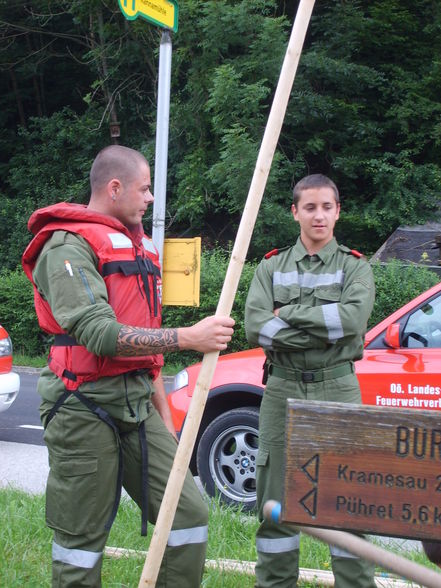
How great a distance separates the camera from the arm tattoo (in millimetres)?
2857

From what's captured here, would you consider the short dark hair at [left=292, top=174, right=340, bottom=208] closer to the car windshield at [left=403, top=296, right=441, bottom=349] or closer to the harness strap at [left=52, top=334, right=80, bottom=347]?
the harness strap at [left=52, top=334, right=80, bottom=347]

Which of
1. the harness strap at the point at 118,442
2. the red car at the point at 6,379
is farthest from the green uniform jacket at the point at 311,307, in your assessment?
the red car at the point at 6,379

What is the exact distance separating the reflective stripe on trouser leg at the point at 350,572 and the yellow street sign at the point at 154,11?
3121 mm

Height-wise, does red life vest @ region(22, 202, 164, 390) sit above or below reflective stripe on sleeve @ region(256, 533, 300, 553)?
above

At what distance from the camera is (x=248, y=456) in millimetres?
5605

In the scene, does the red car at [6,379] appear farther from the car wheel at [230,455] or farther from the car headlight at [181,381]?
the car wheel at [230,455]

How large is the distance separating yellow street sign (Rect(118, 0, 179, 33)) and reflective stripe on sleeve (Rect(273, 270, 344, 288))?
1.87 metres

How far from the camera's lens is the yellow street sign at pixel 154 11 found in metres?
4.65

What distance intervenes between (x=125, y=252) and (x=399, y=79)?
638 inches

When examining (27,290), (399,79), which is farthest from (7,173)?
(399,79)

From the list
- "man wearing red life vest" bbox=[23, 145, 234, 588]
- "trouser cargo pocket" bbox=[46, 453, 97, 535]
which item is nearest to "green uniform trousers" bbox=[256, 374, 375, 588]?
"man wearing red life vest" bbox=[23, 145, 234, 588]

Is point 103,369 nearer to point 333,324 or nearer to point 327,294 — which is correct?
point 333,324

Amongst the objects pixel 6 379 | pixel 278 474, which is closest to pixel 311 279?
pixel 278 474

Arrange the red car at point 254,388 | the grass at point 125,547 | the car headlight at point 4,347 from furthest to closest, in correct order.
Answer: the car headlight at point 4,347, the red car at point 254,388, the grass at point 125,547
